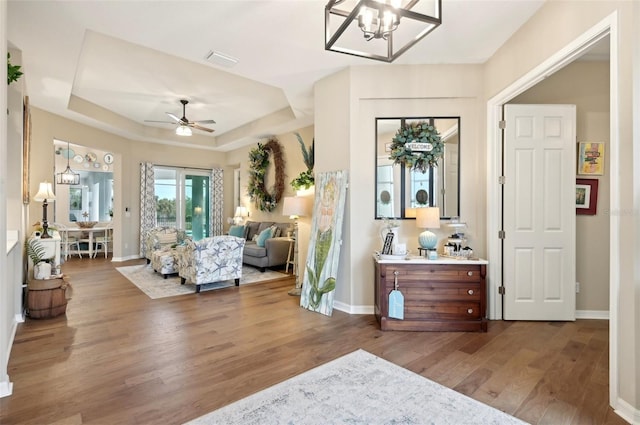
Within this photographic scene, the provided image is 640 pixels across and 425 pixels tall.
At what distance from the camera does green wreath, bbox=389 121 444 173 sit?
3689 mm

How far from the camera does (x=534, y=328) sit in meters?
3.36

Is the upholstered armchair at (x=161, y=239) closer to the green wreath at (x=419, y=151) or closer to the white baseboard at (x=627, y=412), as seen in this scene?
the green wreath at (x=419, y=151)

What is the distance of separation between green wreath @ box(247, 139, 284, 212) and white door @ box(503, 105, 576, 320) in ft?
16.1

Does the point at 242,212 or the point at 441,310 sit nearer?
the point at 441,310

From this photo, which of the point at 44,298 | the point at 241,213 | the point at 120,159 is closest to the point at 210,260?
the point at 44,298

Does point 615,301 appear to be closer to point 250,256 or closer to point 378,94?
point 378,94

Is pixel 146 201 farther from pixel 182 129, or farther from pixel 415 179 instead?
pixel 415 179

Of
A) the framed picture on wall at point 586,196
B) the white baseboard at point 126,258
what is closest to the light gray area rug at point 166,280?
the white baseboard at point 126,258

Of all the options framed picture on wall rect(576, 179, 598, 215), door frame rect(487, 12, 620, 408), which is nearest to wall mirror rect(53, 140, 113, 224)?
door frame rect(487, 12, 620, 408)

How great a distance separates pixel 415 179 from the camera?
3.85m

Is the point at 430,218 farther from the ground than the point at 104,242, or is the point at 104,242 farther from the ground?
the point at 430,218

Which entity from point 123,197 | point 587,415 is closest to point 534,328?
point 587,415

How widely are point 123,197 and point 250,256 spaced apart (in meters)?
3.75

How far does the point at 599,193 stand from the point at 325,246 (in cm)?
322
